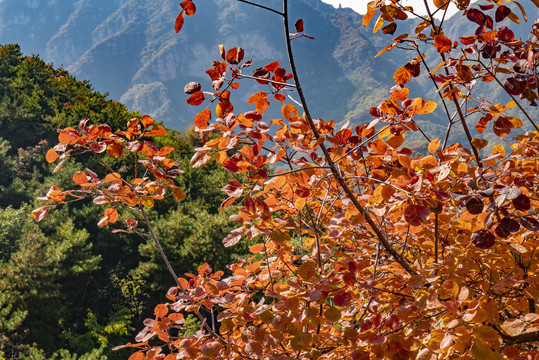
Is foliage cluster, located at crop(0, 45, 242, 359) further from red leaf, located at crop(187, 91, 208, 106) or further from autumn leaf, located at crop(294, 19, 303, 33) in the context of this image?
autumn leaf, located at crop(294, 19, 303, 33)

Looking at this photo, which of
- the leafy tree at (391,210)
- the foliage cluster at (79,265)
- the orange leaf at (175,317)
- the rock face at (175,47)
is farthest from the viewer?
the rock face at (175,47)

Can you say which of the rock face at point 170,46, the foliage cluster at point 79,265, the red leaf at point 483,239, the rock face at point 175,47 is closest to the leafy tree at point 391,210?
the red leaf at point 483,239

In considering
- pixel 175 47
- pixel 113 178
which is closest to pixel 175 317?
pixel 113 178

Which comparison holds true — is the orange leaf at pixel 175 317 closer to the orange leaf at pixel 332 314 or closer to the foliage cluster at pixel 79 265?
the orange leaf at pixel 332 314

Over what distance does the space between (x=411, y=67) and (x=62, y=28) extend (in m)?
153

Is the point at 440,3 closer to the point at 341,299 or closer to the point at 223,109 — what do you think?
the point at 223,109

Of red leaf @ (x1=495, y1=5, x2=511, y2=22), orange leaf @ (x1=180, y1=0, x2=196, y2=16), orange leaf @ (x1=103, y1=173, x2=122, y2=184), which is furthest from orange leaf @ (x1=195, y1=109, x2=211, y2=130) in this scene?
red leaf @ (x1=495, y1=5, x2=511, y2=22)

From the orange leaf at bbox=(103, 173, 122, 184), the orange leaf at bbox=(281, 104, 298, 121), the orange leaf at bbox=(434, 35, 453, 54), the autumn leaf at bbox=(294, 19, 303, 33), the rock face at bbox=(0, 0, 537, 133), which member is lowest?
the orange leaf at bbox=(103, 173, 122, 184)

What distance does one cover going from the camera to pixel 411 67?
118 cm

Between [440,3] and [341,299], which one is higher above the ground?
[440,3]

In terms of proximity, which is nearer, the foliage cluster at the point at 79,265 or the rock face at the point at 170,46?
the foliage cluster at the point at 79,265

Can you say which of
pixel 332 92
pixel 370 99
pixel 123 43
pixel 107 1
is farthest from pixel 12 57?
pixel 107 1

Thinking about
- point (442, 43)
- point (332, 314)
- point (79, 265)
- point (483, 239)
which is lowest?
point (332, 314)

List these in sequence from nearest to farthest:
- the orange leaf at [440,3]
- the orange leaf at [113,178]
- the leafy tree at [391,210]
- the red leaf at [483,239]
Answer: the red leaf at [483,239] → the leafy tree at [391,210] → the orange leaf at [440,3] → the orange leaf at [113,178]
